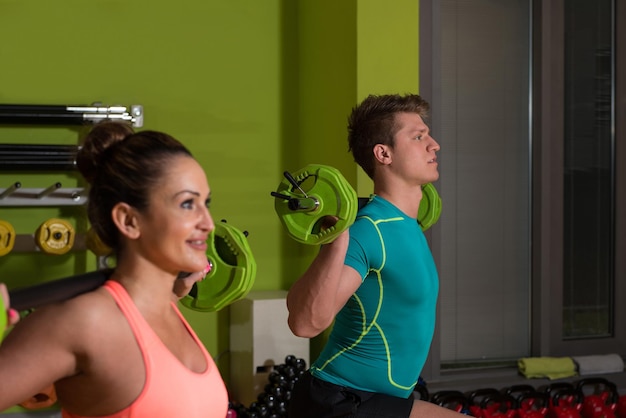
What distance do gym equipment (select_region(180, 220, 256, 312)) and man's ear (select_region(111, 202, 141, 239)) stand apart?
0.34 m

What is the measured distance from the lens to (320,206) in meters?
1.89

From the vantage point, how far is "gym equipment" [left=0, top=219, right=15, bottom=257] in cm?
319

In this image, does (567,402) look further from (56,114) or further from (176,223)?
(176,223)

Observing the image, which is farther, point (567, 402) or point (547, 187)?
point (547, 187)

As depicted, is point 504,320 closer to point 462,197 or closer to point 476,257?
point 476,257

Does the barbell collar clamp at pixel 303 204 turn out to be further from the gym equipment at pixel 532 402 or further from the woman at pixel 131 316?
the gym equipment at pixel 532 402

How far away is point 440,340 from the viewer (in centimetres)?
377

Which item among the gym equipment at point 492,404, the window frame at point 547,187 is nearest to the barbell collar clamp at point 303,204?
the gym equipment at point 492,404

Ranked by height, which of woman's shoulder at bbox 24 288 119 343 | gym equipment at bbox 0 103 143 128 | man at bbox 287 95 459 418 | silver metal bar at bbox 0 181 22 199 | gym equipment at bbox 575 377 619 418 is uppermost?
gym equipment at bbox 0 103 143 128

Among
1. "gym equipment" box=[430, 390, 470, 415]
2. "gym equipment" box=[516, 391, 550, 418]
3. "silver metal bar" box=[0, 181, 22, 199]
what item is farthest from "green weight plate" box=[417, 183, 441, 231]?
"silver metal bar" box=[0, 181, 22, 199]

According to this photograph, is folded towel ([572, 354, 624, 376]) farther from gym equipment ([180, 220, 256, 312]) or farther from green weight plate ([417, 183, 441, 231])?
gym equipment ([180, 220, 256, 312])

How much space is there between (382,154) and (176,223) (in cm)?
106

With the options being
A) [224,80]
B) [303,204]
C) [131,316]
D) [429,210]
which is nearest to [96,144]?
[131,316]

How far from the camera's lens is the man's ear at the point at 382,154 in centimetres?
230
